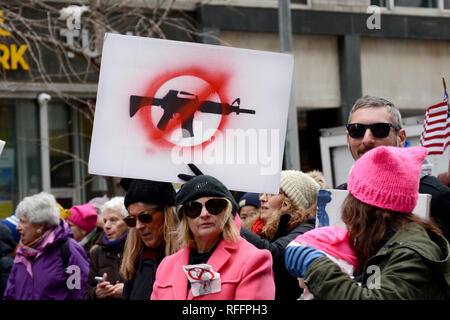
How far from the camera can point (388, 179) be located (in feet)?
9.73

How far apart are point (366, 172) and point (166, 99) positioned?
4.94ft

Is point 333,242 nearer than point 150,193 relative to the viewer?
Yes

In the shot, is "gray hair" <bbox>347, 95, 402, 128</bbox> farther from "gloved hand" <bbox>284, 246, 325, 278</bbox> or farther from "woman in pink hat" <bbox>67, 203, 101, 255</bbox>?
"woman in pink hat" <bbox>67, 203, 101, 255</bbox>

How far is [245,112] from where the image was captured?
13.8 ft

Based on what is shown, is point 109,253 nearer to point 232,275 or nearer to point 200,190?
point 200,190

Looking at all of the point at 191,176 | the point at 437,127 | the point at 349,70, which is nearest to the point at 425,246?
the point at 191,176

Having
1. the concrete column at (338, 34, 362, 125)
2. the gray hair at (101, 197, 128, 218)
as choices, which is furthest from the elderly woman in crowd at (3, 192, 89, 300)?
the concrete column at (338, 34, 362, 125)

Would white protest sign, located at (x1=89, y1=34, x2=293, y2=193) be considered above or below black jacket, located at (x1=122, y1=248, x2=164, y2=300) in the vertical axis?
above

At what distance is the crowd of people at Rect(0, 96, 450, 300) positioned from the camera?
2791mm

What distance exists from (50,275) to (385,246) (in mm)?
4323

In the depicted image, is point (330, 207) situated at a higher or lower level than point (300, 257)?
higher

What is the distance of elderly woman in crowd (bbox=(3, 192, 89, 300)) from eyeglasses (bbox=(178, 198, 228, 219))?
10.3 ft
